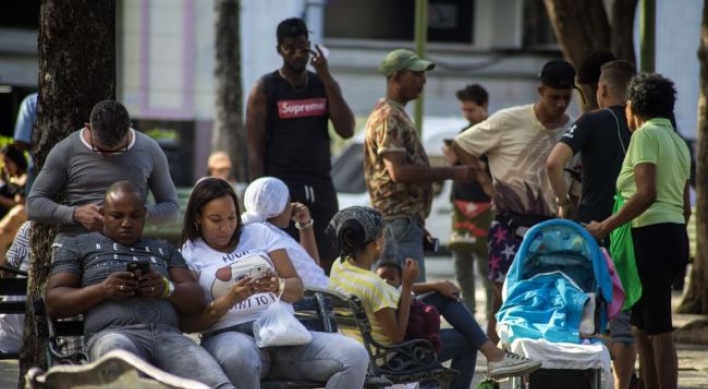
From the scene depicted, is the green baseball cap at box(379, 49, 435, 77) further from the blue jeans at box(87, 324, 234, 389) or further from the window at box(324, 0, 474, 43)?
the window at box(324, 0, 474, 43)

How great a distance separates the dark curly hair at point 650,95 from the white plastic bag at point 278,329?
94.1 inches

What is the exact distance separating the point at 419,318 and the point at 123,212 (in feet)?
5.85

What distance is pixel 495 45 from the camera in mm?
34688

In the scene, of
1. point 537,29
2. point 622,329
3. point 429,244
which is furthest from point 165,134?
point 622,329

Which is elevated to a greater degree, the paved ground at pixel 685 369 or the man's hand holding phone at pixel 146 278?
the man's hand holding phone at pixel 146 278

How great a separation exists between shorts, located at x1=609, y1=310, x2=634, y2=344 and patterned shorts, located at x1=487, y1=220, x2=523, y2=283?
86cm

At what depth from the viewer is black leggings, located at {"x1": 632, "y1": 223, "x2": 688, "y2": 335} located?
344 inches

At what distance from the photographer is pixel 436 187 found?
778 inches

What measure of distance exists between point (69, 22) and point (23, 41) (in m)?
23.9

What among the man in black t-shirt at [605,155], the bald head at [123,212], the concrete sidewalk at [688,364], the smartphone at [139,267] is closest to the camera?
the smartphone at [139,267]

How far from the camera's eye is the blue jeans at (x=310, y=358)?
23.9 ft

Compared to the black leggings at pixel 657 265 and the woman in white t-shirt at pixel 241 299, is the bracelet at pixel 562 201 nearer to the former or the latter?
the black leggings at pixel 657 265

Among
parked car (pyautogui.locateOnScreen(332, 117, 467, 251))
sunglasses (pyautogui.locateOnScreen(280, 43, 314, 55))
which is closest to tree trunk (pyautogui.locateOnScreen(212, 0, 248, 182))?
parked car (pyautogui.locateOnScreen(332, 117, 467, 251))

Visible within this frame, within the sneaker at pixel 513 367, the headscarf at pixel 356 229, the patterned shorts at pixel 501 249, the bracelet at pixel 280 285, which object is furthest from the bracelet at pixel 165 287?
the patterned shorts at pixel 501 249
